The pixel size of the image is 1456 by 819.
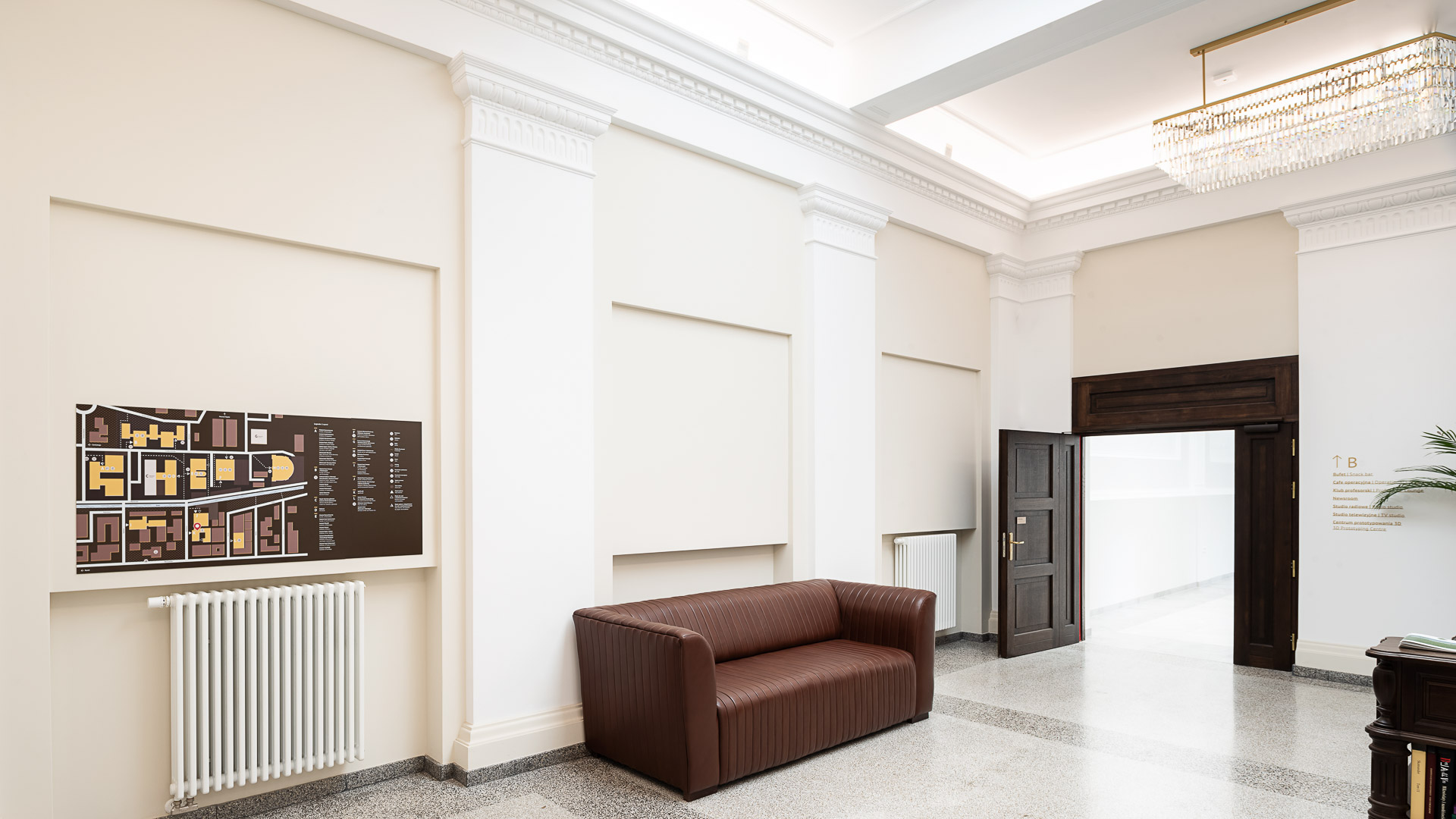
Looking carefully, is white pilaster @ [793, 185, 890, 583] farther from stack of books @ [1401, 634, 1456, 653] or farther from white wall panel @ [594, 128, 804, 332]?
stack of books @ [1401, 634, 1456, 653]

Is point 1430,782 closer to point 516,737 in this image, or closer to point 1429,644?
point 1429,644

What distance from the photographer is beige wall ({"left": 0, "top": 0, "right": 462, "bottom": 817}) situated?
10.1 feet

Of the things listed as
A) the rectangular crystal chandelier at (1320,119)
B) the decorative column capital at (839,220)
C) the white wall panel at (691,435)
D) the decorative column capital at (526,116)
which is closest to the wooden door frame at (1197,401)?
the rectangular crystal chandelier at (1320,119)

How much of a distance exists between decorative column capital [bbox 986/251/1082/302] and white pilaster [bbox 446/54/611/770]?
4.53 metres

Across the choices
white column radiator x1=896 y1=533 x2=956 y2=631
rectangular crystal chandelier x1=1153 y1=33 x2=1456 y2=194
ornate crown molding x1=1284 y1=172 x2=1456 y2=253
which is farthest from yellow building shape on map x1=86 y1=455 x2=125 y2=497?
ornate crown molding x1=1284 y1=172 x2=1456 y2=253

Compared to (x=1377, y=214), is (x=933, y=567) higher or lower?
lower

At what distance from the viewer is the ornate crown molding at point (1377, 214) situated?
19.0 ft

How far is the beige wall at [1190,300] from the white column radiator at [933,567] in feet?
7.06

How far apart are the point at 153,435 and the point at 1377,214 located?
7.72m

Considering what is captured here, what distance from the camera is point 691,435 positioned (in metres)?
5.20

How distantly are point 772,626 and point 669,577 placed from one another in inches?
27.7

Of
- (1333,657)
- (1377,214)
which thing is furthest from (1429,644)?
(1377,214)

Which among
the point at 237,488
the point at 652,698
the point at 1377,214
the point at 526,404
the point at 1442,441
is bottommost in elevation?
the point at 652,698

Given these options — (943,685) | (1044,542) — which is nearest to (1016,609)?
(1044,542)
